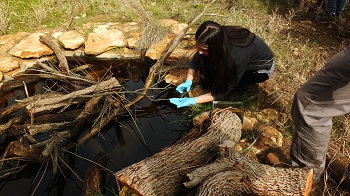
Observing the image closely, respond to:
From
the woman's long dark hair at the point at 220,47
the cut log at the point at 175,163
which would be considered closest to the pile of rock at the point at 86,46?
the woman's long dark hair at the point at 220,47

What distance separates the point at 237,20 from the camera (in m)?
4.44

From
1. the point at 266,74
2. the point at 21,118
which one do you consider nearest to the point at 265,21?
the point at 266,74

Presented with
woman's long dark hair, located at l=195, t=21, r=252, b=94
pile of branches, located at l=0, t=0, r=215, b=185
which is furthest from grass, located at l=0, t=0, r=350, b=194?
pile of branches, located at l=0, t=0, r=215, b=185

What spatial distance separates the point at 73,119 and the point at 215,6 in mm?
3643

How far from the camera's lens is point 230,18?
444 cm

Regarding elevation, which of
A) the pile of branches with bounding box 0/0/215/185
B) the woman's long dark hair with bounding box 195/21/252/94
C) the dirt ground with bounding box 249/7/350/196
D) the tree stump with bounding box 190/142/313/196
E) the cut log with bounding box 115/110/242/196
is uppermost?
the woman's long dark hair with bounding box 195/21/252/94

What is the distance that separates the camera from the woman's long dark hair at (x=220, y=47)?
2416 millimetres

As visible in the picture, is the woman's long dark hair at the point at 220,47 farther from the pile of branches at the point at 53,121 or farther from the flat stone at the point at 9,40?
the flat stone at the point at 9,40

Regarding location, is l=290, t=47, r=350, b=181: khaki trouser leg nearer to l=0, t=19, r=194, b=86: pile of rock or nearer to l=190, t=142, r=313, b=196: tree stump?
l=190, t=142, r=313, b=196: tree stump

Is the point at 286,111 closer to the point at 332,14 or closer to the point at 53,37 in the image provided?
the point at 332,14

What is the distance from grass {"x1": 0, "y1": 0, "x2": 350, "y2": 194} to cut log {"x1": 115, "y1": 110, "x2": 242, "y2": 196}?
77cm

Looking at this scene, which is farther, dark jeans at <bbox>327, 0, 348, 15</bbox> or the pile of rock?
dark jeans at <bbox>327, 0, 348, 15</bbox>

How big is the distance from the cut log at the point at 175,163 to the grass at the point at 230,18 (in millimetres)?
773

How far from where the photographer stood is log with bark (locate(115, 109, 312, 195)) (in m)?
1.81
